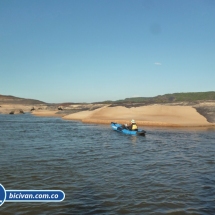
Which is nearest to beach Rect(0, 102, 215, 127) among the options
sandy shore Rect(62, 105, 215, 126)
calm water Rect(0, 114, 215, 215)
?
sandy shore Rect(62, 105, 215, 126)

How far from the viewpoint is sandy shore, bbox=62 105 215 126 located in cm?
4729

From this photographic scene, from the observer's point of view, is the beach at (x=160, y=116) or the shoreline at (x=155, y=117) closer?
the shoreline at (x=155, y=117)

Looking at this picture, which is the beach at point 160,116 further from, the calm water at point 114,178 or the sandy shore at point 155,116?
the calm water at point 114,178

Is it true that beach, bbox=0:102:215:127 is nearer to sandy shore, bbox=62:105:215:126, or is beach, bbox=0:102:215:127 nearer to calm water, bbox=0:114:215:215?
sandy shore, bbox=62:105:215:126

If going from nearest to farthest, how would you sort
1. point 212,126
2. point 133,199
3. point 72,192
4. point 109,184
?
1. point 133,199
2. point 72,192
3. point 109,184
4. point 212,126

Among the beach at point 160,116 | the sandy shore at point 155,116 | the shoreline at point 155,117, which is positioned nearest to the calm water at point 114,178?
the shoreline at point 155,117

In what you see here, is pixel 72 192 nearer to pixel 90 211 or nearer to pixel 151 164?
pixel 90 211

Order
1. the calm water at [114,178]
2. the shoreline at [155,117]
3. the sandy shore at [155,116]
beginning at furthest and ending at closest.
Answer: the sandy shore at [155,116]
the shoreline at [155,117]
the calm water at [114,178]

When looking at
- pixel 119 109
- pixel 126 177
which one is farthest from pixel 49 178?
pixel 119 109

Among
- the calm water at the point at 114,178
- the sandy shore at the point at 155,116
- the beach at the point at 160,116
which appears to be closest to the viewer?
the calm water at the point at 114,178

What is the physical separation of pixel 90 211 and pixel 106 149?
1286 cm

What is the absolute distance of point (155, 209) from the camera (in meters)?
9.75

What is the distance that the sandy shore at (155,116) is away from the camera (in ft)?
155

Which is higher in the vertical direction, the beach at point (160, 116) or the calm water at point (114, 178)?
the beach at point (160, 116)
